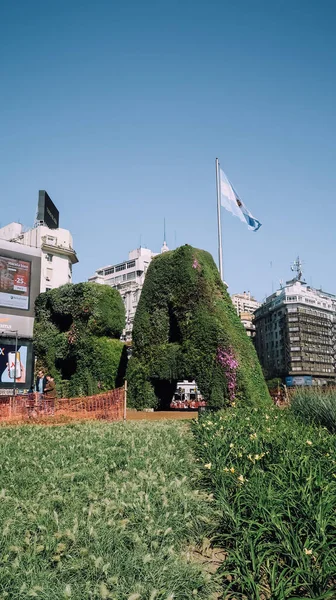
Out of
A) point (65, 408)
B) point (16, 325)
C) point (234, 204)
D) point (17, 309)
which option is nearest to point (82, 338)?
point (65, 408)

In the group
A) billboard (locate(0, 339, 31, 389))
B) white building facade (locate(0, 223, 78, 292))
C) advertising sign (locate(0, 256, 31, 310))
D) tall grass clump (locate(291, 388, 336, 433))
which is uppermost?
white building facade (locate(0, 223, 78, 292))

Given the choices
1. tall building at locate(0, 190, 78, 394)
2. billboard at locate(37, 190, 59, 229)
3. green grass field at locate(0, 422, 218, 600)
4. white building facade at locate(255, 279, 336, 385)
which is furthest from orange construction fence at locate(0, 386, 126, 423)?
white building facade at locate(255, 279, 336, 385)

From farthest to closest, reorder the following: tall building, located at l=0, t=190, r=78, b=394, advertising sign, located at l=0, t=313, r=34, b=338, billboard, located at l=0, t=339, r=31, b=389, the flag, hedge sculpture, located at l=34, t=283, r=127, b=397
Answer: advertising sign, located at l=0, t=313, r=34, b=338 → tall building, located at l=0, t=190, r=78, b=394 → billboard, located at l=0, t=339, r=31, b=389 → hedge sculpture, located at l=34, t=283, r=127, b=397 → the flag

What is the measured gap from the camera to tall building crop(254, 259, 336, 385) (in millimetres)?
98438

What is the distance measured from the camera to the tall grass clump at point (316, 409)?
403 inches

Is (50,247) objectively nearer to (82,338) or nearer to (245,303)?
(82,338)

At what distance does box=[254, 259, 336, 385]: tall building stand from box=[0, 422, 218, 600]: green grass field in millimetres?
93055

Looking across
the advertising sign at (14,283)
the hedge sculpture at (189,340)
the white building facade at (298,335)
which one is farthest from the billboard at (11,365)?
the white building facade at (298,335)

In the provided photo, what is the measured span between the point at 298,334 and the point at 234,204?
81318 millimetres

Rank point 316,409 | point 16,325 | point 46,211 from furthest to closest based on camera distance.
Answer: point 46,211
point 16,325
point 316,409

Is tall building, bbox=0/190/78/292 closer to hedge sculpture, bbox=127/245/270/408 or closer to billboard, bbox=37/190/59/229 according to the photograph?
billboard, bbox=37/190/59/229

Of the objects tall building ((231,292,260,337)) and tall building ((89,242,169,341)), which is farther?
tall building ((231,292,260,337))

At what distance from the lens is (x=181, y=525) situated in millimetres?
4387

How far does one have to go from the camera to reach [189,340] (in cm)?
1873
